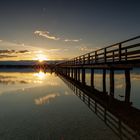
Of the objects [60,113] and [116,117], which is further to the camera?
[60,113]

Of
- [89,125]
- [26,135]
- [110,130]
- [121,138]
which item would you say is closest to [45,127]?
[26,135]

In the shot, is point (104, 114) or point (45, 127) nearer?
point (45, 127)

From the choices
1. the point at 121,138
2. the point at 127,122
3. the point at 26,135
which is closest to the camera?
the point at 121,138

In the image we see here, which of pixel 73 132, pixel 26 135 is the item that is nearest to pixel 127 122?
pixel 73 132

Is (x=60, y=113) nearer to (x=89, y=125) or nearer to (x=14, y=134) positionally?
(x=89, y=125)

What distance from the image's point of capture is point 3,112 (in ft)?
38.4

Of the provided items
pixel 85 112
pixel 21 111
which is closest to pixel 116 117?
pixel 85 112

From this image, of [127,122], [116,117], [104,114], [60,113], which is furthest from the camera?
[60,113]

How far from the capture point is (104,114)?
33.4 feet

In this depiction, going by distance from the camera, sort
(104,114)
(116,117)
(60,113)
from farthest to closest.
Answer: (60,113) < (104,114) < (116,117)

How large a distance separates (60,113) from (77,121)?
75.8 inches

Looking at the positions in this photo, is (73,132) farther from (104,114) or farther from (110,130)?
(104,114)

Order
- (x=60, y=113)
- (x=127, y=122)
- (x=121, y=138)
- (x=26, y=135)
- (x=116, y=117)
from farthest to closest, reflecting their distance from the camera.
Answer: (x=60, y=113) → (x=116, y=117) → (x=127, y=122) → (x=26, y=135) → (x=121, y=138)

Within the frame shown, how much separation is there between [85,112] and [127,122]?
316cm
